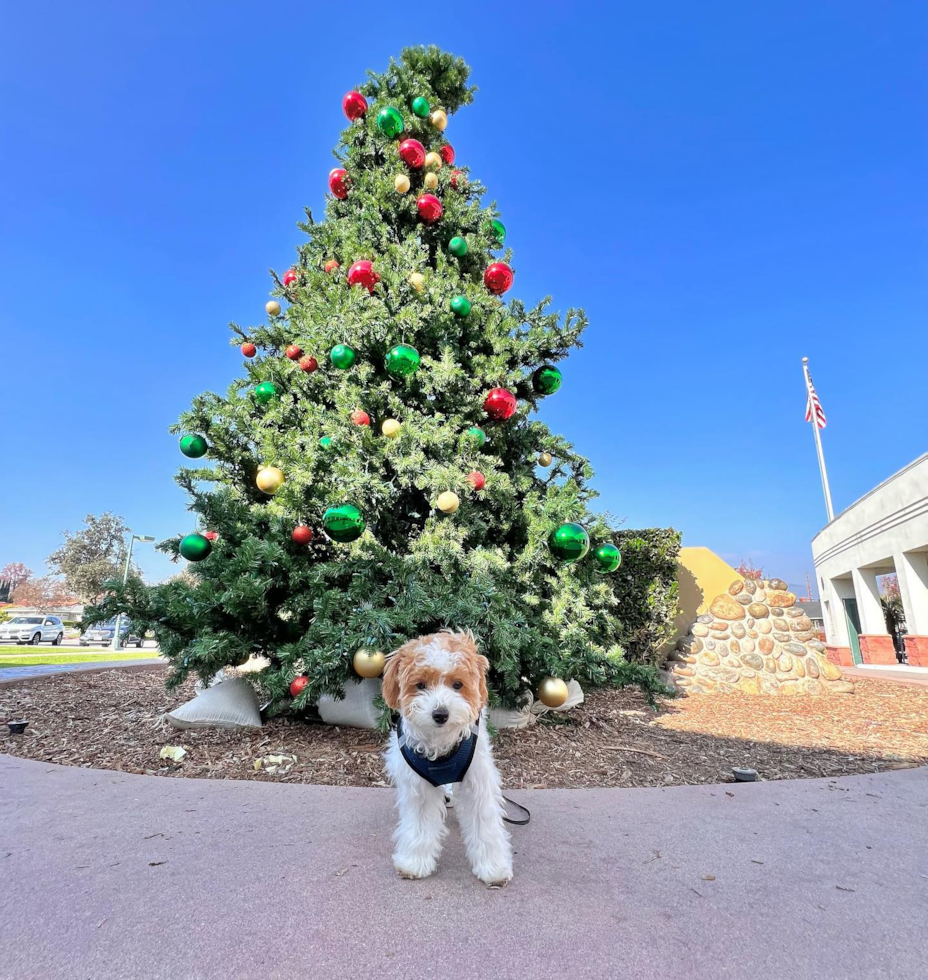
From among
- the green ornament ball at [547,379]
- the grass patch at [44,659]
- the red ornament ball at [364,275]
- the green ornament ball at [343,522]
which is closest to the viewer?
the green ornament ball at [343,522]

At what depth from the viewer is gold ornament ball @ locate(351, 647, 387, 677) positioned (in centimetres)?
398

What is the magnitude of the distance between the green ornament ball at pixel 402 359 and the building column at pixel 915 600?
13.4 metres

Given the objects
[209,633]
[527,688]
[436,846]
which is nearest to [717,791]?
[527,688]

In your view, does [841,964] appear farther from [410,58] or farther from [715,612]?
[410,58]

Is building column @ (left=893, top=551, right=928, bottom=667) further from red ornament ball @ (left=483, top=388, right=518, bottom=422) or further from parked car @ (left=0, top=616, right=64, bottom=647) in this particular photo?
parked car @ (left=0, top=616, right=64, bottom=647)

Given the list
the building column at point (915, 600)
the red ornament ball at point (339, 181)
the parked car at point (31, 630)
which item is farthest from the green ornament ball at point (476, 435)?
the parked car at point (31, 630)

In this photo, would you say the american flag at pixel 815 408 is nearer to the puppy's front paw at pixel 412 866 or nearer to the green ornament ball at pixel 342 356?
the green ornament ball at pixel 342 356

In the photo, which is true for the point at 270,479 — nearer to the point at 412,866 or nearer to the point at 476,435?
the point at 476,435

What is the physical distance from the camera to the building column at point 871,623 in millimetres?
13688

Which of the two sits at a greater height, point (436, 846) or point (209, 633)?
point (209, 633)

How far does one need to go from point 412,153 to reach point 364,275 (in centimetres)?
196

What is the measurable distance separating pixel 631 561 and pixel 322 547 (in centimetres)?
507

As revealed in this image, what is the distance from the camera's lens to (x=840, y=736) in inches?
204

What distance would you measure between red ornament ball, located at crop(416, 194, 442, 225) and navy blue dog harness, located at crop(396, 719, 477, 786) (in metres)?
5.91
